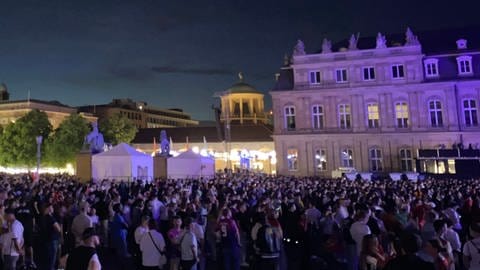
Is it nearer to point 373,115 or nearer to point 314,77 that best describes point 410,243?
point 373,115

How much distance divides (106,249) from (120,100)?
13237 centimetres

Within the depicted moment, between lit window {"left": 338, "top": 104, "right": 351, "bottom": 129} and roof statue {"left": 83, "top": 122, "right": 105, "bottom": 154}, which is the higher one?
lit window {"left": 338, "top": 104, "right": 351, "bottom": 129}

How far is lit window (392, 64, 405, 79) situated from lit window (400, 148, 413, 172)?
940 centimetres

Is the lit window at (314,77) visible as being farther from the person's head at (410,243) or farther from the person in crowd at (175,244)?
the person's head at (410,243)

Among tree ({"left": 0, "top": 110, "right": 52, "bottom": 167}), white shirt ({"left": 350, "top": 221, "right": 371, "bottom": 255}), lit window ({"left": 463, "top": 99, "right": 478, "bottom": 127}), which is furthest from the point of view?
tree ({"left": 0, "top": 110, "right": 52, "bottom": 167})

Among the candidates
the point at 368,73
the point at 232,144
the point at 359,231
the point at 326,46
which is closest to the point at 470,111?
the point at 368,73

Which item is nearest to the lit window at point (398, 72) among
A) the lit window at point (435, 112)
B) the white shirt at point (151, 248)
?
the lit window at point (435, 112)

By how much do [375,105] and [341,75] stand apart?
19.6 feet

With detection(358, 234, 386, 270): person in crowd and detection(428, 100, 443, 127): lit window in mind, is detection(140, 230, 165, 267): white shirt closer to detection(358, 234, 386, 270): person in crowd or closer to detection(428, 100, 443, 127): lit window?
detection(358, 234, 386, 270): person in crowd

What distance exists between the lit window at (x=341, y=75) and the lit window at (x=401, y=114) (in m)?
7.50

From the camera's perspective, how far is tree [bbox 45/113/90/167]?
6331 cm

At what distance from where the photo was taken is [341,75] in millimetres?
54406

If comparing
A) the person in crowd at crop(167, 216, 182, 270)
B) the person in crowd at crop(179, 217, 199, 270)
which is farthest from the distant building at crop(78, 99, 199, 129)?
the person in crowd at crop(179, 217, 199, 270)

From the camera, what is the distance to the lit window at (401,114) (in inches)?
2058
